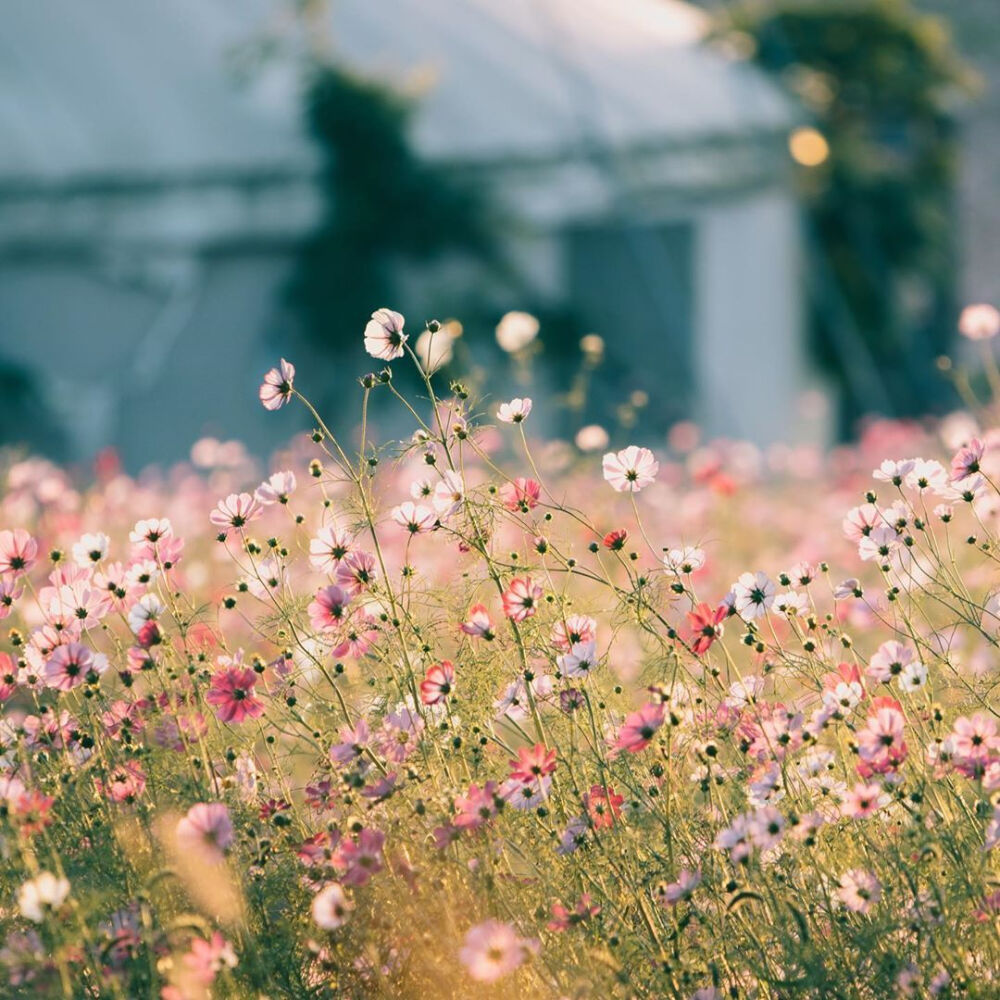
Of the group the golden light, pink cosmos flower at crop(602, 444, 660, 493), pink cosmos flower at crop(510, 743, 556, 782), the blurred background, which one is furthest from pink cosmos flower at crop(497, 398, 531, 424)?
the golden light

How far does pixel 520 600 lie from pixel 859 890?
51cm

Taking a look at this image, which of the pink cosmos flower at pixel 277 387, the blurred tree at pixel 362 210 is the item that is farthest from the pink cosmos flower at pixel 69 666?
the blurred tree at pixel 362 210

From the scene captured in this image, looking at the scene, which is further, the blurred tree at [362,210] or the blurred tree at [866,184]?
the blurred tree at [866,184]

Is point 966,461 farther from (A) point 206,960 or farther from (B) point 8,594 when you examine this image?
(B) point 8,594

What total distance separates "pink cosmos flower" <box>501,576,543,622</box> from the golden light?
9.61 metres

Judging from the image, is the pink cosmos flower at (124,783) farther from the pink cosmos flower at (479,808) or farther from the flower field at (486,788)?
the pink cosmos flower at (479,808)

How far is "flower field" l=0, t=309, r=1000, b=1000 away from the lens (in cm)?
169

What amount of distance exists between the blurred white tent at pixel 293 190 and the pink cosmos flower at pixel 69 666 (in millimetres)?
5656

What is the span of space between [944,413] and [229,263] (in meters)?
5.94

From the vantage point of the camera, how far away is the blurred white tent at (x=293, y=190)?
291 inches

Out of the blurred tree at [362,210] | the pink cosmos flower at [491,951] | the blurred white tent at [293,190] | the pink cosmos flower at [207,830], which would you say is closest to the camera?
the pink cosmos flower at [491,951]

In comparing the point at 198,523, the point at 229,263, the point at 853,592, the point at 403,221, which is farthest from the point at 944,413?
the point at 853,592

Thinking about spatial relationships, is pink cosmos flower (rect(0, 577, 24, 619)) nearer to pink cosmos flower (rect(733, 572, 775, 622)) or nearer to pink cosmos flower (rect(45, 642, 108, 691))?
pink cosmos flower (rect(45, 642, 108, 691))

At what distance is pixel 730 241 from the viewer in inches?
419
